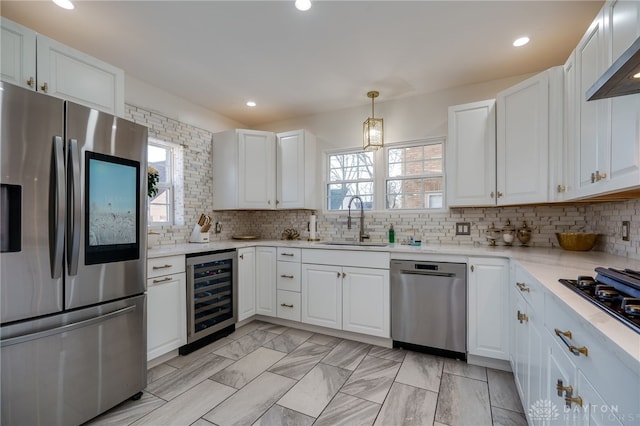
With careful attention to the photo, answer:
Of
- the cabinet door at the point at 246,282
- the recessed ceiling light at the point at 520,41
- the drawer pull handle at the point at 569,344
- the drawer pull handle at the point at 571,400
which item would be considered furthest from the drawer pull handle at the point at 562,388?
the cabinet door at the point at 246,282

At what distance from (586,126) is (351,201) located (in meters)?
2.19

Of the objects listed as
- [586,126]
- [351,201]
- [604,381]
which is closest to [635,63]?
[604,381]

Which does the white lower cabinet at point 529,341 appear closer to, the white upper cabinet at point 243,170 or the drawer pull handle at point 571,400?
the drawer pull handle at point 571,400

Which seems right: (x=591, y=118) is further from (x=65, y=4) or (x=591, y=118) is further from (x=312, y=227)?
(x=65, y=4)

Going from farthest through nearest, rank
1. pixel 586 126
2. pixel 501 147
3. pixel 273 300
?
pixel 273 300
pixel 501 147
pixel 586 126

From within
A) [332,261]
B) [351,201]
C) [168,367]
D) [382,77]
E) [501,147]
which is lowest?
[168,367]

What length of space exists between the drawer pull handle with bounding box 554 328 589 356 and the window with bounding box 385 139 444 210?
2238mm

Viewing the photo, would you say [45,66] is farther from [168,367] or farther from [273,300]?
[273,300]

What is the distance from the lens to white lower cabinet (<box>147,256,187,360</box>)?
2.22m

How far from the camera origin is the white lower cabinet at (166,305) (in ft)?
7.27

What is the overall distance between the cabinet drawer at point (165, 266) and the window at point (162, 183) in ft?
2.63

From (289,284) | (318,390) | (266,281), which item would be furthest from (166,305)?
(318,390)

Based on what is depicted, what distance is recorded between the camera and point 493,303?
7.29ft

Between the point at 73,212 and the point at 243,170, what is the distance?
2109mm
